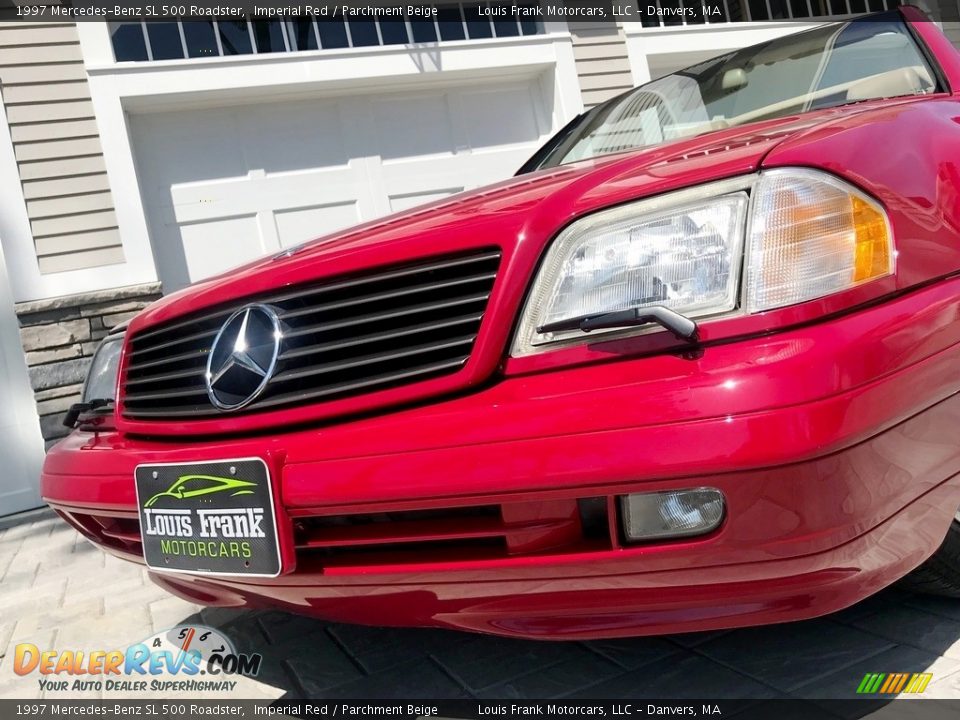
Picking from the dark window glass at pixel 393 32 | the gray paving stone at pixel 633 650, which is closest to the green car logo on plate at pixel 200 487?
the gray paving stone at pixel 633 650

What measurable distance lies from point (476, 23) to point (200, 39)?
Answer: 76.5 inches

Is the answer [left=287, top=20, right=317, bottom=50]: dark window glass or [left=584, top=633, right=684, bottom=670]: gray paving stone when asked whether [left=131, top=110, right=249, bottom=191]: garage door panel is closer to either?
[left=287, top=20, right=317, bottom=50]: dark window glass

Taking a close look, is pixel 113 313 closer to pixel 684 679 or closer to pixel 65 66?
pixel 65 66

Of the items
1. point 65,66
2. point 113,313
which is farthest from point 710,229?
point 65,66

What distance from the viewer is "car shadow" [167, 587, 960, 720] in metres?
1.49

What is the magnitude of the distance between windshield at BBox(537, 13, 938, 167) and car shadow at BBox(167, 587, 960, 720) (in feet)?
3.97

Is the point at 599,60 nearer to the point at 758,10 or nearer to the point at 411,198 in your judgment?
the point at 411,198

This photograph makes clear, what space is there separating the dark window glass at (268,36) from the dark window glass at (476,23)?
4.42 ft

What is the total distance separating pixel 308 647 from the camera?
6.81ft

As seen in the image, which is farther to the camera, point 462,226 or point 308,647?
point 308,647

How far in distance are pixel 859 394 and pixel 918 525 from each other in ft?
1.05

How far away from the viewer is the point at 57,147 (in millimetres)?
4898

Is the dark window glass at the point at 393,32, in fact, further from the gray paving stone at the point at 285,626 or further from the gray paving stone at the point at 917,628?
the gray paving stone at the point at 917,628

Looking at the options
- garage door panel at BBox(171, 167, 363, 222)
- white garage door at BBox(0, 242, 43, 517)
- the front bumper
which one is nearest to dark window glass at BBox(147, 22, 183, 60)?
garage door panel at BBox(171, 167, 363, 222)
